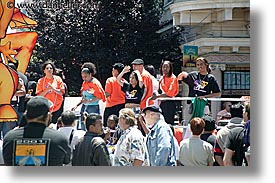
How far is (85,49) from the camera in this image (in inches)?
299

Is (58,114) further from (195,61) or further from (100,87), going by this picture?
(195,61)

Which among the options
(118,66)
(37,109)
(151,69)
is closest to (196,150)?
(151,69)

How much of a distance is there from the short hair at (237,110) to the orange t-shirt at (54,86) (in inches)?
85.7

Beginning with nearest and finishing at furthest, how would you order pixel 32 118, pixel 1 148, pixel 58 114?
pixel 32 118 < pixel 1 148 < pixel 58 114

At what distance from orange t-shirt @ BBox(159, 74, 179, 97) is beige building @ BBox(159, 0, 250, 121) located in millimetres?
119

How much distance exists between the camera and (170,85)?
7.55 metres

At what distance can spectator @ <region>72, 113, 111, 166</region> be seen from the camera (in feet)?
20.7

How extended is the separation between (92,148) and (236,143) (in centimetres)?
162

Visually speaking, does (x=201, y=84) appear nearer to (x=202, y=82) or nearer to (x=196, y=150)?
(x=202, y=82)

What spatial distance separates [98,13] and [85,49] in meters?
0.51

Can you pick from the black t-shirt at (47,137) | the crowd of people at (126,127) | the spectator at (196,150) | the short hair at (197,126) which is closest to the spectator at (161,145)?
the crowd of people at (126,127)

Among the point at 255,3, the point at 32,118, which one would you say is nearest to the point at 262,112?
the point at 255,3

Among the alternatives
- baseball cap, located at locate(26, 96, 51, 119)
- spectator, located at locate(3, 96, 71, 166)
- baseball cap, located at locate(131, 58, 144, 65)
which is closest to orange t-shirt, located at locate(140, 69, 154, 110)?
baseball cap, located at locate(131, 58, 144, 65)
